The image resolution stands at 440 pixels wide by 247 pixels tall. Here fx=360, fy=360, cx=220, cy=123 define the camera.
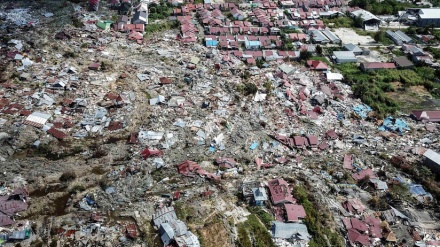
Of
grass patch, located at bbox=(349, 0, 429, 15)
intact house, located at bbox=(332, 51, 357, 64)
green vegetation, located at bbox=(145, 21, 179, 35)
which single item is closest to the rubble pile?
green vegetation, located at bbox=(145, 21, 179, 35)

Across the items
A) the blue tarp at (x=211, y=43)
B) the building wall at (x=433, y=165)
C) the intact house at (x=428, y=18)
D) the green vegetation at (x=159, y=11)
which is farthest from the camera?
the intact house at (x=428, y=18)

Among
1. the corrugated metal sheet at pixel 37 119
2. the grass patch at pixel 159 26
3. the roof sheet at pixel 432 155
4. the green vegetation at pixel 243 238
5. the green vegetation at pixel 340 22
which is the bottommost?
the corrugated metal sheet at pixel 37 119

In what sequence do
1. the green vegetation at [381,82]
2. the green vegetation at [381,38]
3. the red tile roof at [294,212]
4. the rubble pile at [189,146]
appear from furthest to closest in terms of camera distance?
Result: the green vegetation at [381,38]
the green vegetation at [381,82]
the red tile roof at [294,212]
the rubble pile at [189,146]

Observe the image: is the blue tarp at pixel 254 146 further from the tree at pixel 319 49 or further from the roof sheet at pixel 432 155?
the tree at pixel 319 49

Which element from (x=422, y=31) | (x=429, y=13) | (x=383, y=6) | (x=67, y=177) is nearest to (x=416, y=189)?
(x=67, y=177)

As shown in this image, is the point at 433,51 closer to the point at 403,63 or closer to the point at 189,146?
the point at 403,63

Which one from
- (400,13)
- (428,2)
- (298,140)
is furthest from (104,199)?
(428,2)

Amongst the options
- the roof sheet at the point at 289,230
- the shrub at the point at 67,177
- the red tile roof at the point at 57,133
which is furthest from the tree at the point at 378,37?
the shrub at the point at 67,177
